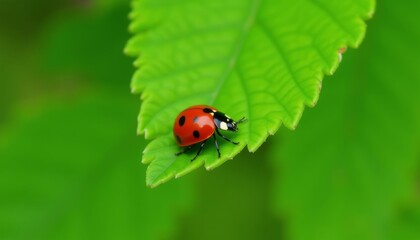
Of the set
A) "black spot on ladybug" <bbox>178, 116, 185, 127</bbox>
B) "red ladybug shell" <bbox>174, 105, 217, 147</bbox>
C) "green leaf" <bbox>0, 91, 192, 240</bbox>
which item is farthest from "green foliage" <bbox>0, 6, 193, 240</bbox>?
"black spot on ladybug" <bbox>178, 116, 185, 127</bbox>

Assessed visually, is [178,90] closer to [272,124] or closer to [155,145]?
[155,145]

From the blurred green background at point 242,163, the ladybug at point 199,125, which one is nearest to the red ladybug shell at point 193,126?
the ladybug at point 199,125

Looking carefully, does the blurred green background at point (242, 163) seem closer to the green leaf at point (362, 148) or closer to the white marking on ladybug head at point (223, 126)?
the green leaf at point (362, 148)

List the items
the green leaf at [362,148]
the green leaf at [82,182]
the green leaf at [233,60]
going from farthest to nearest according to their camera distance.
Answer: the green leaf at [82,182] → the green leaf at [362,148] → the green leaf at [233,60]

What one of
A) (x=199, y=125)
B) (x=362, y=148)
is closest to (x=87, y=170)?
(x=199, y=125)

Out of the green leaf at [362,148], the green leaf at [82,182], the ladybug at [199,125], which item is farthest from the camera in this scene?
the green leaf at [82,182]

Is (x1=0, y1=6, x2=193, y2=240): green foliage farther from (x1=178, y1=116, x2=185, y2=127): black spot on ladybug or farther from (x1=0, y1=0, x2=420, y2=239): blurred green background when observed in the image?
(x1=178, y1=116, x2=185, y2=127): black spot on ladybug

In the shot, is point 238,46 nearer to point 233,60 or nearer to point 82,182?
point 233,60
